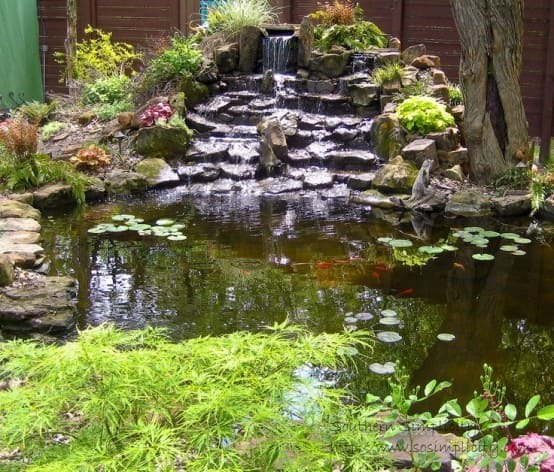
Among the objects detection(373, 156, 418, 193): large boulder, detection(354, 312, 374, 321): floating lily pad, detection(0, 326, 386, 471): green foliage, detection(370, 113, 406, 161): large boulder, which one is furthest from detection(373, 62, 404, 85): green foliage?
detection(0, 326, 386, 471): green foliage

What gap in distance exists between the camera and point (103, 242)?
6309 mm

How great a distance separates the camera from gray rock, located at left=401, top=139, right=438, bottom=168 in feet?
27.4

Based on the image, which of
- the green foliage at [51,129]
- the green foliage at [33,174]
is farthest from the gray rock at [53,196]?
the green foliage at [51,129]

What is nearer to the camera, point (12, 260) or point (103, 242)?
point (12, 260)

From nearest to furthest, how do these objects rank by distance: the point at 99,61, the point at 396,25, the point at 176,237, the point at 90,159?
the point at 176,237, the point at 90,159, the point at 396,25, the point at 99,61

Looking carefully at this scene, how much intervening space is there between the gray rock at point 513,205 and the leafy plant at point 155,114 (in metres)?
4.56

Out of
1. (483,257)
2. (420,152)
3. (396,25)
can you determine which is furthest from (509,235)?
(396,25)

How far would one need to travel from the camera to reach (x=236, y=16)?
11164 millimetres

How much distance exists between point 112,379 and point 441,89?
8.31 m

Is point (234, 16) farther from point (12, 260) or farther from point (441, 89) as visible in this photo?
point (12, 260)

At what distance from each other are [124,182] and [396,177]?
3.22 m

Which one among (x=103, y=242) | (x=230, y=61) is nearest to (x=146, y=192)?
(x=103, y=242)

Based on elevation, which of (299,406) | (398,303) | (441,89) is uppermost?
(441,89)

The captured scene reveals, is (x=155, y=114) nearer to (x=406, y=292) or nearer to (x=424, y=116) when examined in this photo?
(x=424, y=116)
